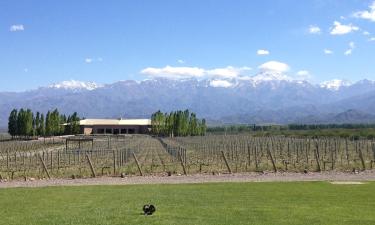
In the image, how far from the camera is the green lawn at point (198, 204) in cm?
1571

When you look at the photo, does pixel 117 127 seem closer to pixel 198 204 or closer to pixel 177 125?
pixel 177 125

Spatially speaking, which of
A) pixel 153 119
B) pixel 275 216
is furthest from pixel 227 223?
pixel 153 119

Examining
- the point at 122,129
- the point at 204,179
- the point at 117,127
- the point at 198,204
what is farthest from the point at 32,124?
the point at 198,204

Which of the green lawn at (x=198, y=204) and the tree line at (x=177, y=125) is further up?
the tree line at (x=177, y=125)

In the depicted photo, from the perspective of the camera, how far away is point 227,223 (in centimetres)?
1495

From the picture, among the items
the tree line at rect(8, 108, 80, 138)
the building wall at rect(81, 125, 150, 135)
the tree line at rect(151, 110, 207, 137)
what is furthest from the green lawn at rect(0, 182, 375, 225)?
the building wall at rect(81, 125, 150, 135)

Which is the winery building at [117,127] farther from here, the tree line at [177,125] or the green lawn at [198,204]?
the green lawn at [198,204]

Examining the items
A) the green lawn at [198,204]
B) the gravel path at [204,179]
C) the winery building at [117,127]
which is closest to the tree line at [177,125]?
the winery building at [117,127]

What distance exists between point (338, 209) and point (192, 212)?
4540 mm

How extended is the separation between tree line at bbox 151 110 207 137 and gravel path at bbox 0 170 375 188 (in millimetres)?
110361

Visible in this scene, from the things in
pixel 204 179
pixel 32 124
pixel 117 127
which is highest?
pixel 32 124

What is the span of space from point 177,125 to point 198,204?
125 m

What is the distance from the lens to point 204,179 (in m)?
31.1

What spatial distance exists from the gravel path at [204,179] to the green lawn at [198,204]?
10.3 ft
